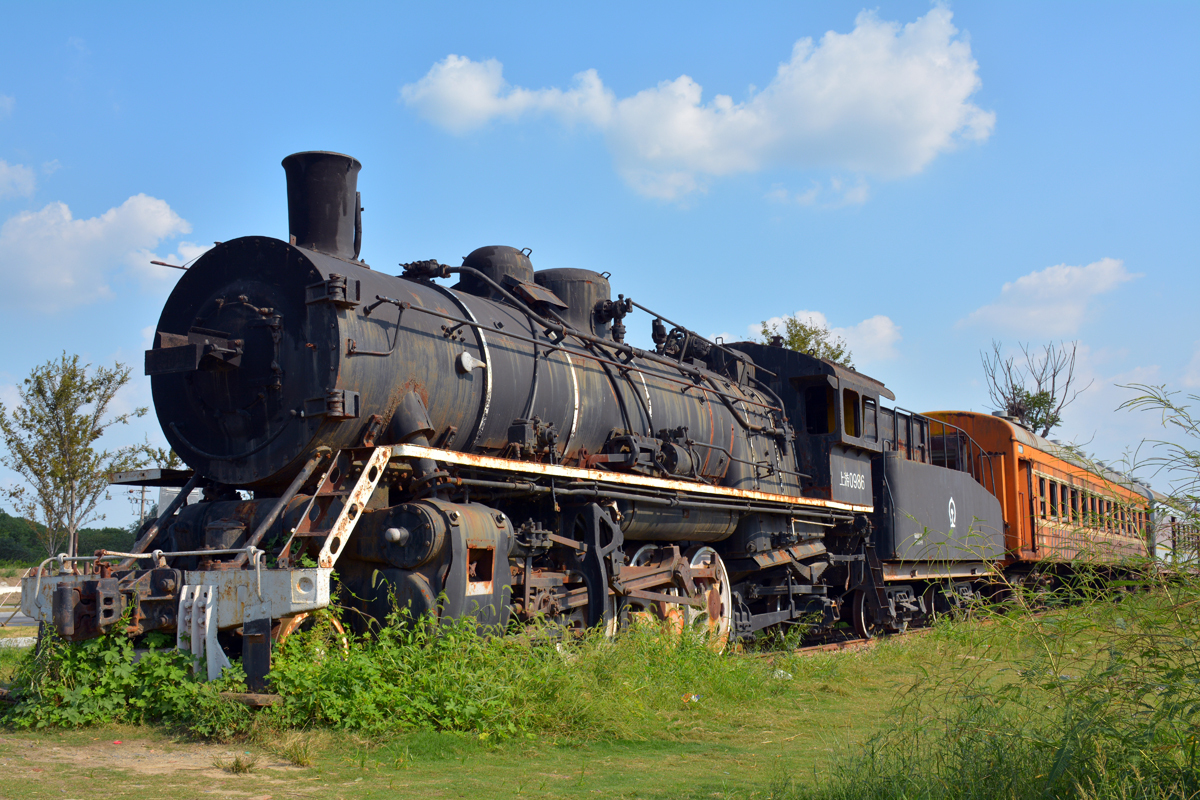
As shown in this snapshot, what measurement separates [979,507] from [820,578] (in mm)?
4376

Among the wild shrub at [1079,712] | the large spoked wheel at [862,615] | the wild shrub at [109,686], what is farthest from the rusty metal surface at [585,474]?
the wild shrub at [1079,712]

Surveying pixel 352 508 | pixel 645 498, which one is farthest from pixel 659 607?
pixel 352 508

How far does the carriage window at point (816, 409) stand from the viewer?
521 inches

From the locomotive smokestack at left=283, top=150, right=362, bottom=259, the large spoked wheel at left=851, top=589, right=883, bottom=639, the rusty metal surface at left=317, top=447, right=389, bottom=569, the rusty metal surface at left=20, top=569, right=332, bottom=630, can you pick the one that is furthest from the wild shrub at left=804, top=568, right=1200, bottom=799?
the large spoked wheel at left=851, top=589, right=883, bottom=639

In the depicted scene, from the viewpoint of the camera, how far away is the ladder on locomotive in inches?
253

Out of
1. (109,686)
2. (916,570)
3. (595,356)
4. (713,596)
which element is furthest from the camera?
(916,570)

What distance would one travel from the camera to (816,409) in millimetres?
13367

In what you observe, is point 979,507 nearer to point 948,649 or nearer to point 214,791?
point 948,649

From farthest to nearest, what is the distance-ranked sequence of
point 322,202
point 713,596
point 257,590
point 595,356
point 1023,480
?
point 1023,480 < point 713,596 < point 595,356 < point 322,202 < point 257,590

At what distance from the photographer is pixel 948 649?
5.35 meters

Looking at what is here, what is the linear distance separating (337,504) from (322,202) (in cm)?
277

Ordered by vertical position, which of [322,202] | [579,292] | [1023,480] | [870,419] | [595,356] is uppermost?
[322,202]

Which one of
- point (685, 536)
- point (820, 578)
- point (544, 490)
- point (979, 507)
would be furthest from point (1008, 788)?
point (979, 507)

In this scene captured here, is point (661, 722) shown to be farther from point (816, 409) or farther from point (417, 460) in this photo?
point (816, 409)
